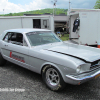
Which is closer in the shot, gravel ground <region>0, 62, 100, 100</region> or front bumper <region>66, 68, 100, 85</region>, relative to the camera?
front bumper <region>66, 68, 100, 85</region>

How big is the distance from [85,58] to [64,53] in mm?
537

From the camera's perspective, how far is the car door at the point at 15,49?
3635 mm

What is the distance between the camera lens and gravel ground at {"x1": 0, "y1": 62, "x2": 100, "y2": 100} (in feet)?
9.21

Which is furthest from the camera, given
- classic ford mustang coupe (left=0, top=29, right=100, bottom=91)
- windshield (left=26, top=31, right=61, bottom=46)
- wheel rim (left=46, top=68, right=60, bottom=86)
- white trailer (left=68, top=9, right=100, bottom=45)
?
white trailer (left=68, top=9, right=100, bottom=45)

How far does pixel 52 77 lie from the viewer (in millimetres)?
2996

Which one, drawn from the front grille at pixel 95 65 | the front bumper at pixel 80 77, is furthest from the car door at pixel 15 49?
the front grille at pixel 95 65

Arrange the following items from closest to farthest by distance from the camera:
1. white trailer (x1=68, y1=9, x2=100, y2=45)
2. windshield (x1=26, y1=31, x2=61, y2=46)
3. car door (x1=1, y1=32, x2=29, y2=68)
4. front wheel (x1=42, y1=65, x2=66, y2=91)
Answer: front wheel (x1=42, y1=65, x2=66, y2=91)
car door (x1=1, y1=32, x2=29, y2=68)
windshield (x1=26, y1=31, x2=61, y2=46)
white trailer (x1=68, y1=9, x2=100, y2=45)

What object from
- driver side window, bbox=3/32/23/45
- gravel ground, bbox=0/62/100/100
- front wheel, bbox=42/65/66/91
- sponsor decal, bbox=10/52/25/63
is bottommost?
gravel ground, bbox=0/62/100/100

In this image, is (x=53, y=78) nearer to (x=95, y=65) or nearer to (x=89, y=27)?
(x=95, y=65)

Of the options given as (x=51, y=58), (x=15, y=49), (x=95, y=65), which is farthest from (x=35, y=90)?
(x=95, y=65)

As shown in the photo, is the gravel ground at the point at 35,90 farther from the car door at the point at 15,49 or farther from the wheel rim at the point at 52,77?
the car door at the point at 15,49

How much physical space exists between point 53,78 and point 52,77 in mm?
40

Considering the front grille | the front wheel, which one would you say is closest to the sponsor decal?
the front wheel

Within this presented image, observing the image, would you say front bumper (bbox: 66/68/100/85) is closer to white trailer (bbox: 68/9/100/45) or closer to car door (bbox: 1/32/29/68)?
car door (bbox: 1/32/29/68)
